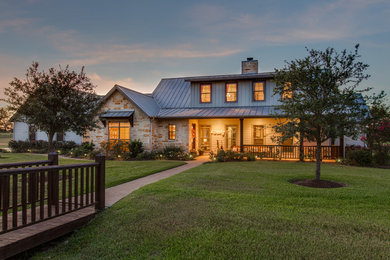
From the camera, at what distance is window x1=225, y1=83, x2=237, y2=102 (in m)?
17.7

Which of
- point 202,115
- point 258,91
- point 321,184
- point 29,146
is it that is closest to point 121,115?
point 202,115

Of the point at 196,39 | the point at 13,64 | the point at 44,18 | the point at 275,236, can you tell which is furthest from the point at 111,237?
the point at 13,64

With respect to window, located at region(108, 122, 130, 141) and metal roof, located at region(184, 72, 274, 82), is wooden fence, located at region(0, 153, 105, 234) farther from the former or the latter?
metal roof, located at region(184, 72, 274, 82)

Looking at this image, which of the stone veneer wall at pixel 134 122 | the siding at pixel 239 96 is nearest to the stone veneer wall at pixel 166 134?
the stone veneer wall at pixel 134 122

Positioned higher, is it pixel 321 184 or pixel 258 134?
pixel 258 134

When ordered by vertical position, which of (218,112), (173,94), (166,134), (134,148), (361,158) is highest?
(173,94)

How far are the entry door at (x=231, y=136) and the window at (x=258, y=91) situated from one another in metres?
3.04

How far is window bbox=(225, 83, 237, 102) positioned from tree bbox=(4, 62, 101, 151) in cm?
1054

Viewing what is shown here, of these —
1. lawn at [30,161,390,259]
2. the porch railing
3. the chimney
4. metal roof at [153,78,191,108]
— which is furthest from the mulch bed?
the chimney

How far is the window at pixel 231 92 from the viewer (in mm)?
17688

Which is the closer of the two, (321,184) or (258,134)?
(321,184)

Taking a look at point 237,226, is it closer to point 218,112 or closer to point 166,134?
point 218,112

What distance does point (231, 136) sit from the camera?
18734 mm

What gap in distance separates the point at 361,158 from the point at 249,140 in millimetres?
7271
